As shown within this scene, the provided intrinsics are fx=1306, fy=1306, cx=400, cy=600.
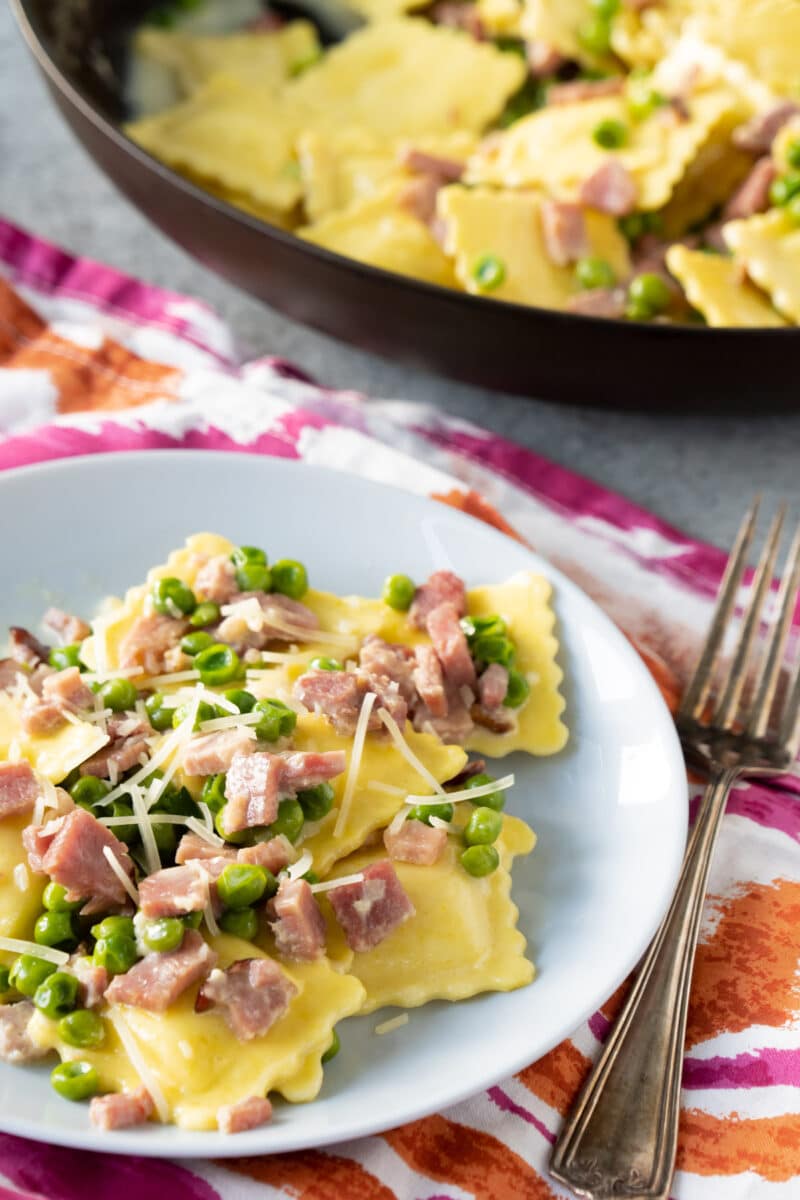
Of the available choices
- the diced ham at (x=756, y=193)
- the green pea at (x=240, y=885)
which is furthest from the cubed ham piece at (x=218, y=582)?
the diced ham at (x=756, y=193)

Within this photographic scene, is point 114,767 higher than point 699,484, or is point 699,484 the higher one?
point 699,484

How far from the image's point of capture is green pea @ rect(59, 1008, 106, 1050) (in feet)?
8.13

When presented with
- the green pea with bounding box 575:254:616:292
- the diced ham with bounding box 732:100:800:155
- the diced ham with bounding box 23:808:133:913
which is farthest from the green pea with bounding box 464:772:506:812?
the diced ham with bounding box 732:100:800:155

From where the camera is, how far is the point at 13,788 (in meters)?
2.78

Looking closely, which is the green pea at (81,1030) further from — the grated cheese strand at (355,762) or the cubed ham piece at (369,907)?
the grated cheese strand at (355,762)

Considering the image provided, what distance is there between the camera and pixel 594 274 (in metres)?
4.61

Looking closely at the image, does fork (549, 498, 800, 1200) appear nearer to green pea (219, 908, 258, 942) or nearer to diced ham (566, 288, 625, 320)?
green pea (219, 908, 258, 942)

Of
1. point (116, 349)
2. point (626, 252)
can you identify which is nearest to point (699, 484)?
point (626, 252)

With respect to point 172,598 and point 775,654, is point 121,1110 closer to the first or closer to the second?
point 172,598

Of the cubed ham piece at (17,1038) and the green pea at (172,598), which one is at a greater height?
the green pea at (172,598)

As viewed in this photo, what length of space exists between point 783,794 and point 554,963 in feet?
3.57

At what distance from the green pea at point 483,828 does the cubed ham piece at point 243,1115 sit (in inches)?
29.9

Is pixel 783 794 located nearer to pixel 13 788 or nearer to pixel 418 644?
pixel 418 644

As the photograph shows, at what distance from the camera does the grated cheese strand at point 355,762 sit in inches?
113
